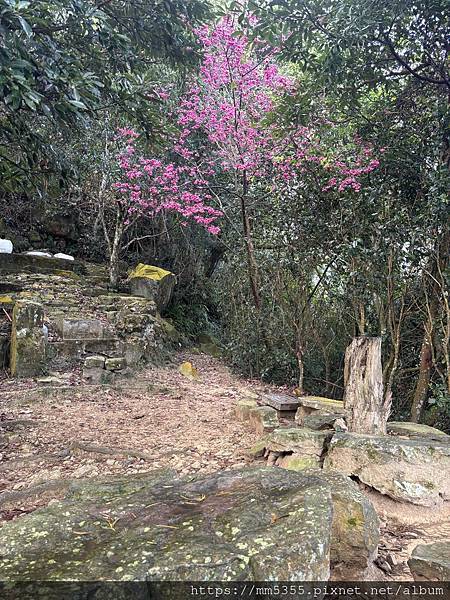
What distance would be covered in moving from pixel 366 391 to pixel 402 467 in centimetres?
88

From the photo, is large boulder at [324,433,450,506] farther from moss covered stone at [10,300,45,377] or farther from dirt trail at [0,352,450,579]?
moss covered stone at [10,300,45,377]

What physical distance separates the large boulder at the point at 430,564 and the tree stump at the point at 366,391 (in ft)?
4.98

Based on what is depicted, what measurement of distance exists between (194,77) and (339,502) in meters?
7.29

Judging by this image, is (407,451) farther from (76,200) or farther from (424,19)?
(76,200)

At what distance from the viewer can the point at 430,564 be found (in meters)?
1.73

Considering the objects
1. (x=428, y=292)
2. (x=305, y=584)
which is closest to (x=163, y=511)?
(x=305, y=584)

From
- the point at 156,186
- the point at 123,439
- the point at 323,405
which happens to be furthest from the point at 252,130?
the point at 123,439

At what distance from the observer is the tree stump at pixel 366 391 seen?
11.1 feet

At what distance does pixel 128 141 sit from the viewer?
27.9 ft

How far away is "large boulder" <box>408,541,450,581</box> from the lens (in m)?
1.69

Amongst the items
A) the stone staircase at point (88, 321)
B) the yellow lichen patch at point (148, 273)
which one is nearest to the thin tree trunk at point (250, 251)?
the stone staircase at point (88, 321)

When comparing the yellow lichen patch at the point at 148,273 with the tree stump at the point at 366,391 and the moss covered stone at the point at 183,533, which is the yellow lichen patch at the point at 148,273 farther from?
the moss covered stone at the point at 183,533

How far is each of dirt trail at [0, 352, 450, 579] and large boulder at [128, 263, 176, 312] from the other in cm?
361

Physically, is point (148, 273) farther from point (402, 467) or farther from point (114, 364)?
point (402, 467)
